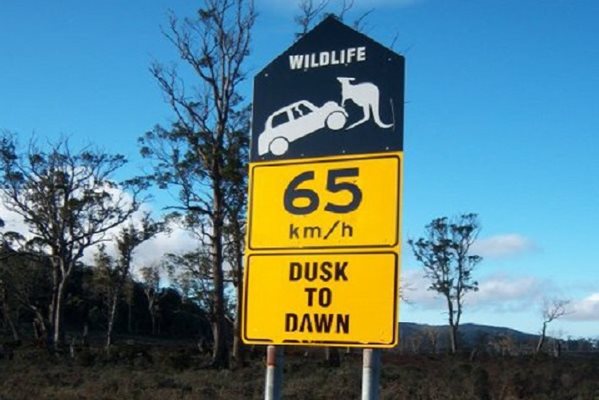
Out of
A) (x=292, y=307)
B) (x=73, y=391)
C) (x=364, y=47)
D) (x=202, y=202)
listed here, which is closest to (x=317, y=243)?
(x=292, y=307)

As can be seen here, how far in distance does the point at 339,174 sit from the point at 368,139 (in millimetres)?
186

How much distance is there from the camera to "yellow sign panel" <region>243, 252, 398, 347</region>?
133 inches

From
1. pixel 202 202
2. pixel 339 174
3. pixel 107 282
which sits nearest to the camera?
pixel 339 174

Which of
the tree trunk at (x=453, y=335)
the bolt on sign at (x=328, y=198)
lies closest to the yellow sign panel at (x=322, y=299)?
the bolt on sign at (x=328, y=198)

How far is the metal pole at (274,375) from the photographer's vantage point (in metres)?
3.53

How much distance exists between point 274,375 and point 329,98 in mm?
1181

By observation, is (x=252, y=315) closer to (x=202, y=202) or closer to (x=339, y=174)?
(x=339, y=174)

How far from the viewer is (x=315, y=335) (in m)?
3.46

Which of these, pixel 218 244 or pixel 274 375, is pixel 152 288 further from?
pixel 274 375

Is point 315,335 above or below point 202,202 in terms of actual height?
below

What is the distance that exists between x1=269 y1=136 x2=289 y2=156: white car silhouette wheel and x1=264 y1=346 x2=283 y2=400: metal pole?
0.83 m

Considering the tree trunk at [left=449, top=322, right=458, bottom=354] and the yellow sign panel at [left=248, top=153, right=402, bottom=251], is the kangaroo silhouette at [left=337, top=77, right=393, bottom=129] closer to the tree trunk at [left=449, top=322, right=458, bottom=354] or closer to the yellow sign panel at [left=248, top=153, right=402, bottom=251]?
the yellow sign panel at [left=248, top=153, right=402, bottom=251]

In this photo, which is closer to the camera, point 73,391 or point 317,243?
point 317,243

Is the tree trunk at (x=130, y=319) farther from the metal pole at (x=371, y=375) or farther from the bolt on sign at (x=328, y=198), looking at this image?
the metal pole at (x=371, y=375)
